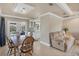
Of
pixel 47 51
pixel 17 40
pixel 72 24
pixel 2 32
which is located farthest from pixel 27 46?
pixel 72 24

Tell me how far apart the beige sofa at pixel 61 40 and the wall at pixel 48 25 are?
67 mm

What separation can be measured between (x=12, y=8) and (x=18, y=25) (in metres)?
0.28

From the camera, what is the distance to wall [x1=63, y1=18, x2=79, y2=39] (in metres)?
1.95

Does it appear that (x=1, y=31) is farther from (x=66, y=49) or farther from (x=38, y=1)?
(x=66, y=49)

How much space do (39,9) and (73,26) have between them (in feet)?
1.96

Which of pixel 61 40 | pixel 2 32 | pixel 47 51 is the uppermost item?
pixel 2 32

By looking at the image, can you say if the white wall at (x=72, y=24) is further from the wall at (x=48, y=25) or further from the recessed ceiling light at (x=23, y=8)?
the recessed ceiling light at (x=23, y=8)

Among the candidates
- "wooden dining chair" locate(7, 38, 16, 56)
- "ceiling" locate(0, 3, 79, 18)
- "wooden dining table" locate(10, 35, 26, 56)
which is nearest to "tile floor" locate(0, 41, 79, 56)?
"wooden dining chair" locate(7, 38, 16, 56)

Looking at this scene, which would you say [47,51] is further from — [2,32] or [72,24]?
[2,32]

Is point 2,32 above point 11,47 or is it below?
above

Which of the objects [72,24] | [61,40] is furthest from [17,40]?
[72,24]

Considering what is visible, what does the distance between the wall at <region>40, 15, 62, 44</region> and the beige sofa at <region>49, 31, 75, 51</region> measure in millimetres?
67

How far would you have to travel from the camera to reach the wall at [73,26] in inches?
76.8

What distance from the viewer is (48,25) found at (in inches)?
78.5
